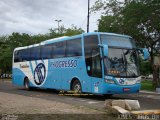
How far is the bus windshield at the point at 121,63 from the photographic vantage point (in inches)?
828

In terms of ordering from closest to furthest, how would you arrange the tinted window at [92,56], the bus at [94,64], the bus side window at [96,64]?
the bus at [94,64] → the bus side window at [96,64] → the tinted window at [92,56]

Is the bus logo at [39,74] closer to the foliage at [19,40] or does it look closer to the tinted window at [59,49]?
the tinted window at [59,49]

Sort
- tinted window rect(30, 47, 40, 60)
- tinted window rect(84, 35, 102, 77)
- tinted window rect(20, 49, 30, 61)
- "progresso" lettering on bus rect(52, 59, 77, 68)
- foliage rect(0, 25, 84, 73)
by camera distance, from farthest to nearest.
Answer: foliage rect(0, 25, 84, 73) → tinted window rect(20, 49, 30, 61) → tinted window rect(30, 47, 40, 60) → "progresso" lettering on bus rect(52, 59, 77, 68) → tinted window rect(84, 35, 102, 77)

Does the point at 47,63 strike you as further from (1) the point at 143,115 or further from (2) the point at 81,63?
(1) the point at 143,115

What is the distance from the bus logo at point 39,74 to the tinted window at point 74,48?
4.12m

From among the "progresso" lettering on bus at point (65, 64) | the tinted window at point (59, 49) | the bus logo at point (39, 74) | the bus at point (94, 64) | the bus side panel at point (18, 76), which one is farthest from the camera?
the bus side panel at point (18, 76)

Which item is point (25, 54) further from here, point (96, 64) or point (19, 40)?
point (19, 40)

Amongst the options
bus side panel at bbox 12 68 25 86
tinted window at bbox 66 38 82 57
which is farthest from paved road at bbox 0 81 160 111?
bus side panel at bbox 12 68 25 86

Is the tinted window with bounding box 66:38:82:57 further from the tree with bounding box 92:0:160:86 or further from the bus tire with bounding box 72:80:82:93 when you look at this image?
the tree with bounding box 92:0:160:86

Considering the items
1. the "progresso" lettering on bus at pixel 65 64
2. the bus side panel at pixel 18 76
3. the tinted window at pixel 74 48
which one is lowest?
the bus side panel at pixel 18 76

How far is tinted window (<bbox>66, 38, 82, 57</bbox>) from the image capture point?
2306 cm

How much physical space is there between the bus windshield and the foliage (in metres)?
51.8

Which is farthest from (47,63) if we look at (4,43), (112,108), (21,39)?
(4,43)

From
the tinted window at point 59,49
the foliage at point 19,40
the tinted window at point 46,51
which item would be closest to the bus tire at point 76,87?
the tinted window at point 59,49
